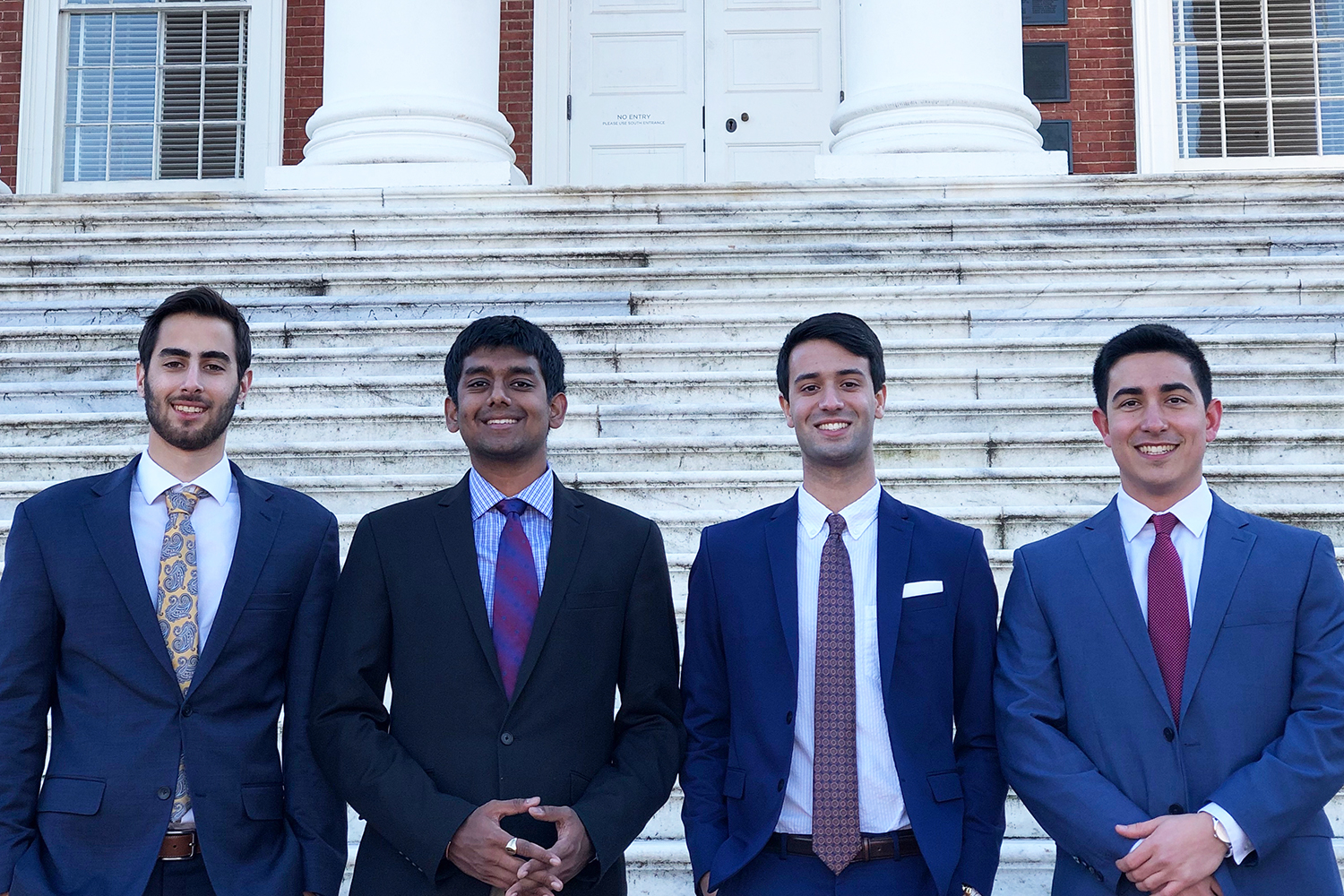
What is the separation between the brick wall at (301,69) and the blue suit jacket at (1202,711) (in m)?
9.79

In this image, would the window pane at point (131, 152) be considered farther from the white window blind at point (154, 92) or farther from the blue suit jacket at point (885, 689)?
the blue suit jacket at point (885, 689)

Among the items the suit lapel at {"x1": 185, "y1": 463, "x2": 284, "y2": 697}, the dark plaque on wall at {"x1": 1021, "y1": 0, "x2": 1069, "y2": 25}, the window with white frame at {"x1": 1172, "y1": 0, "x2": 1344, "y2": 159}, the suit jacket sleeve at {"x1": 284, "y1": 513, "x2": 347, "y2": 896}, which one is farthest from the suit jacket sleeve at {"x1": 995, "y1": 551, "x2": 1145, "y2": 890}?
the window with white frame at {"x1": 1172, "y1": 0, "x2": 1344, "y2": 159}

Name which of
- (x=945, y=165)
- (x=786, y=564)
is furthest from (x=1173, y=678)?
(x=945, y=165)

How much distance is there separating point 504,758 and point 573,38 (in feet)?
30.8

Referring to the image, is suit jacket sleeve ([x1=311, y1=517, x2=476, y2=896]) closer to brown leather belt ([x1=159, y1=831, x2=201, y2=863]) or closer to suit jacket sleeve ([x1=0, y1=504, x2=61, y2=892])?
brown leather belt ([x1=159, y1=831, x2=201, y2=863])

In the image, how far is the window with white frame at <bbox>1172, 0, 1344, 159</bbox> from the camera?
11.3 metres

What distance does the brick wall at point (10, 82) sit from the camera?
11.5 meters

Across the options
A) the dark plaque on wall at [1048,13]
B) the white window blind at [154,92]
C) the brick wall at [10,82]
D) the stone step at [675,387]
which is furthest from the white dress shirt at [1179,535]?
the brick wall at [10,82]

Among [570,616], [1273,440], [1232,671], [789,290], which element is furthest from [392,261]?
[1232,671]

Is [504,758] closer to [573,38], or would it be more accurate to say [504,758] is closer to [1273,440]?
[1273,440]

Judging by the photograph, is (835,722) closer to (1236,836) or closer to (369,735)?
(1236,836)

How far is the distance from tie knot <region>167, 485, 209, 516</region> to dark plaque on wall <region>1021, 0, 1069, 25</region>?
31.9ft

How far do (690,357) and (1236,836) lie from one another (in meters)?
3.89

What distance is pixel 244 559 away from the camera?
2785 millimetres
